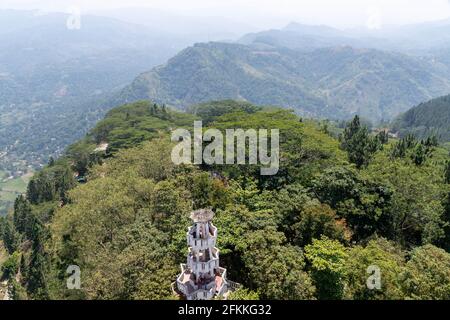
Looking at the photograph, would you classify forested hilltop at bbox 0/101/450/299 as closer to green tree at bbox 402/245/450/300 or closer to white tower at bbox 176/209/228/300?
green tree at bbox 402/245/450/300

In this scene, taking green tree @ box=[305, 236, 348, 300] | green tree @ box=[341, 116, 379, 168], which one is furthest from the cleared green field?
green tree @ box=[305, 236, 348, 300]

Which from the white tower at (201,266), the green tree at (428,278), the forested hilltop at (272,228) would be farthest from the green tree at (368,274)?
the white tower at (201,266)

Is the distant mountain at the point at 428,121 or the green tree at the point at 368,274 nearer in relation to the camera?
the green tree at the point at 368,274

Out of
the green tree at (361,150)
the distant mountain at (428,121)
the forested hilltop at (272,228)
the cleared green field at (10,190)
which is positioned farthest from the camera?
the cleared green field at (10,190)

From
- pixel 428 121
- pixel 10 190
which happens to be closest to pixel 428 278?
pixel 428 121

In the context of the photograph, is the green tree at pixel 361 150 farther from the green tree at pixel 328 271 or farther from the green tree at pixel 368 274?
the green tree at pixel 328 271

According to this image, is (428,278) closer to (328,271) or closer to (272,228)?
(328,271)
